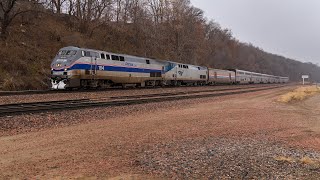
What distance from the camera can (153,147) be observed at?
1055 cm

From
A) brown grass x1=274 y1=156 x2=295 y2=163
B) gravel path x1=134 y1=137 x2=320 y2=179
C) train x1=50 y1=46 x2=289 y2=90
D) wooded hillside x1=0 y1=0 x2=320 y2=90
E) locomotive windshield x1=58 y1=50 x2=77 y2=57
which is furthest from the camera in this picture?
wooded hillside x1=0 y1=0 x2=320 y2=90

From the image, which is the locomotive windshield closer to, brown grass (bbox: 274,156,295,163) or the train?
the train

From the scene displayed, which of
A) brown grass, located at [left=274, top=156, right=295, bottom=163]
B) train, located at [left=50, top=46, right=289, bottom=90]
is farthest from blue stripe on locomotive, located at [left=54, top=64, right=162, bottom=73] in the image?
brown grass, located at [left=274, top=156, right=295, bottom=163]

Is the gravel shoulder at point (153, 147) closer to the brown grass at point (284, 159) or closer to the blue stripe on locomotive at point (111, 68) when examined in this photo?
the brown grass at point (284, 159)

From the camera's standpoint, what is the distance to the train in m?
28.2

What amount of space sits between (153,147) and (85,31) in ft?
147

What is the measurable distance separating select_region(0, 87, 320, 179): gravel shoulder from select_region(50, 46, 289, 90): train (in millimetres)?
11737

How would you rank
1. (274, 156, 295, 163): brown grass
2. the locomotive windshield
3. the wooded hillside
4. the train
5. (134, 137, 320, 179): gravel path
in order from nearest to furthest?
(134, 137, 320, 179): gravel path → (274, 156, 295, 163): brown grass → the train → the locomotive windshield → the wooded hillside

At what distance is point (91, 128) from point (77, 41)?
34968mm

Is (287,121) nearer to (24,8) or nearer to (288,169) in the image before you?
(288,169)

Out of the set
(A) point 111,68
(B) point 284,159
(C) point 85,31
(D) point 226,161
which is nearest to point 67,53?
(A) point 111,68

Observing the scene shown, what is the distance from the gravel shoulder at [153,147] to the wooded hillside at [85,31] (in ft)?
59.1

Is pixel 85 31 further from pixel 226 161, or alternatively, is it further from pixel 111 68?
pixel 226 161

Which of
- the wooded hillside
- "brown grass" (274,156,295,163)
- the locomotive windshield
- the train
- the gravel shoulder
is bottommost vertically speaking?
"brown grass" (274,156,295,163)
